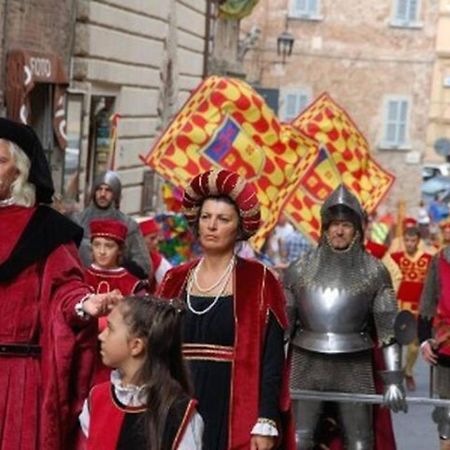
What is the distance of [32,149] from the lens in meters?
6.64

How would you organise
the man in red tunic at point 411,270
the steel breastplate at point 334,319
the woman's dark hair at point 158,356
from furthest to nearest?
the man in red tunic at point 411,270, the steel breastplate at point 334,319, the woman's dark hair at point 158,356

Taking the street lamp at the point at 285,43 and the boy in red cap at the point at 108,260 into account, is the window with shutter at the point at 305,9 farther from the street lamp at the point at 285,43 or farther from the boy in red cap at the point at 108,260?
the boy in red cap at the point at 108,260

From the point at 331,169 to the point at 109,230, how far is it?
643 cm

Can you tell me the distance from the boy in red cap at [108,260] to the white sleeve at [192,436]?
13.7 ft

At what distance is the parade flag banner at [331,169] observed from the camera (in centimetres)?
1555

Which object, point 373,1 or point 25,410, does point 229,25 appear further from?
point 25,410

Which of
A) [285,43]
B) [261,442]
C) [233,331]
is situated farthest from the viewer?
[285,43]

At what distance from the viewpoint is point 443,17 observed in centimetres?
6231

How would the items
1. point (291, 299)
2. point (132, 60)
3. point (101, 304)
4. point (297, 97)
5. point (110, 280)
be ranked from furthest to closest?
point (297, 97), point (132, 60), point (110, 280), point (291, 299), point (101, 304)

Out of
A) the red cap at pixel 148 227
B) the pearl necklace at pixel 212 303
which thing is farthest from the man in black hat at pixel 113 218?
the pearl necklace at pixel 212 303

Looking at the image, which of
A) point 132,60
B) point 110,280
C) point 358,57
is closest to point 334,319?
point 110,280

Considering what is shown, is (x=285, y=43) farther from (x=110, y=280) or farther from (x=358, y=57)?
(x=110, y=280)

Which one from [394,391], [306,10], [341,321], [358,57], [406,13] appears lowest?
[394,391]

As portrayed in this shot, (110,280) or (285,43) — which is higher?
(285,43)
